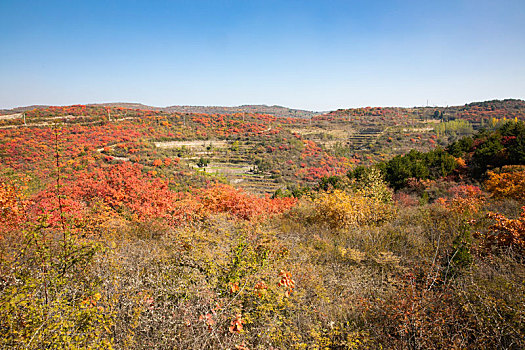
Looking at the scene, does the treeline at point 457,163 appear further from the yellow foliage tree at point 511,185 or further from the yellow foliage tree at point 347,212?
the yellow foliage tree at point 347,212

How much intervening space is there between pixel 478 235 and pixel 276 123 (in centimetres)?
7906

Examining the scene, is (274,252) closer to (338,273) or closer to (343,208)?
(338,273)

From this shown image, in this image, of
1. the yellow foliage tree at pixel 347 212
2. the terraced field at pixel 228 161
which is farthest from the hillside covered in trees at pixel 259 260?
the terraced field at pixel 228 161

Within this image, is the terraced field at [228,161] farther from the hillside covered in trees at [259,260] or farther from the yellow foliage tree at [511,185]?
the yellow foliage tree at [511,185]

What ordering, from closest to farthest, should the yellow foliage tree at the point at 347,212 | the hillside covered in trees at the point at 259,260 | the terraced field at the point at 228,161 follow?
the hillside covered in trees at the point at 259,260 → the yellow foliage tree at the point at 347,212 → the terraced field at the point at 228,161

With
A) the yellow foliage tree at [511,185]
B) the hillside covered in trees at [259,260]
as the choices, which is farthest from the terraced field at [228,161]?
the yellow foliage tree at [511,185]

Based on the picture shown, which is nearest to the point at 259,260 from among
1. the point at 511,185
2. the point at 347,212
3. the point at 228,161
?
the point at 347,212

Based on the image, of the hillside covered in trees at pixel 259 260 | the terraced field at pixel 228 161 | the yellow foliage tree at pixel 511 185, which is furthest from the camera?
the terraced field at pixel 228 161

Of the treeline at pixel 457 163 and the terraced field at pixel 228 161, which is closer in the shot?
the treeline at pixel 457 163

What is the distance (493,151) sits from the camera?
25.7 meters

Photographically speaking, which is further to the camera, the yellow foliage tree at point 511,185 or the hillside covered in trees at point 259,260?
the yellow foliage tree at point 511,185

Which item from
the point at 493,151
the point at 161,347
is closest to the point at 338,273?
the point at 161,347

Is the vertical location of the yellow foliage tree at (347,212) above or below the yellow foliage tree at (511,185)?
below

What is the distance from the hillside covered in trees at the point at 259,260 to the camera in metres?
3.57
